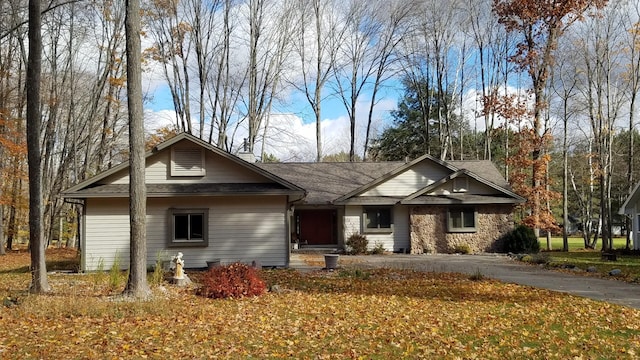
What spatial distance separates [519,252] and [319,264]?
11001 millimetres

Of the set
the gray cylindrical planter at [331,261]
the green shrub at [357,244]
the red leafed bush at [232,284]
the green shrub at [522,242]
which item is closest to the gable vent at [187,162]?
the gray cylindrical planter at [331,261]

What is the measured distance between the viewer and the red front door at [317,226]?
2864 cm

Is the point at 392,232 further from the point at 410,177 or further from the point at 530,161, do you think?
the point at 530,161

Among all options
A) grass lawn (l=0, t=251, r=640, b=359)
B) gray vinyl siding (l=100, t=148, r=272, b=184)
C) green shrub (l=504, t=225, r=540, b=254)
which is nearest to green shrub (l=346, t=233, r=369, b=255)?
green shrub (l=504, t=225, r=540, b=254)

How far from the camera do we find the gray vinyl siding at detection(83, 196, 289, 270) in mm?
18234

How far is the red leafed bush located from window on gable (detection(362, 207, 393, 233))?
586 inches

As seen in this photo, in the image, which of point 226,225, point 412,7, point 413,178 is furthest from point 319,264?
point 412,7

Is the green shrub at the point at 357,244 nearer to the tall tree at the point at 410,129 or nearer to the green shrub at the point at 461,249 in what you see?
the green shrub at the point at 461,249

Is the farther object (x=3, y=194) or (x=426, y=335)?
(x=3, y=194)

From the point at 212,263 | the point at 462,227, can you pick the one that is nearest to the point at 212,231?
the point at 212,263

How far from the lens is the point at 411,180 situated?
27.5 m

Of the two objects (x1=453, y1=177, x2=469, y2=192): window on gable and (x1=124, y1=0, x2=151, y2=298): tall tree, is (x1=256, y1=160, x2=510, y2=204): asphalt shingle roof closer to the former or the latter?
(x1=453, y1=177, x2=469, y2=192): window on gable

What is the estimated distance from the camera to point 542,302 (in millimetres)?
11344

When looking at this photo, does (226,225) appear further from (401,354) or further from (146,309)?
(401,354)
